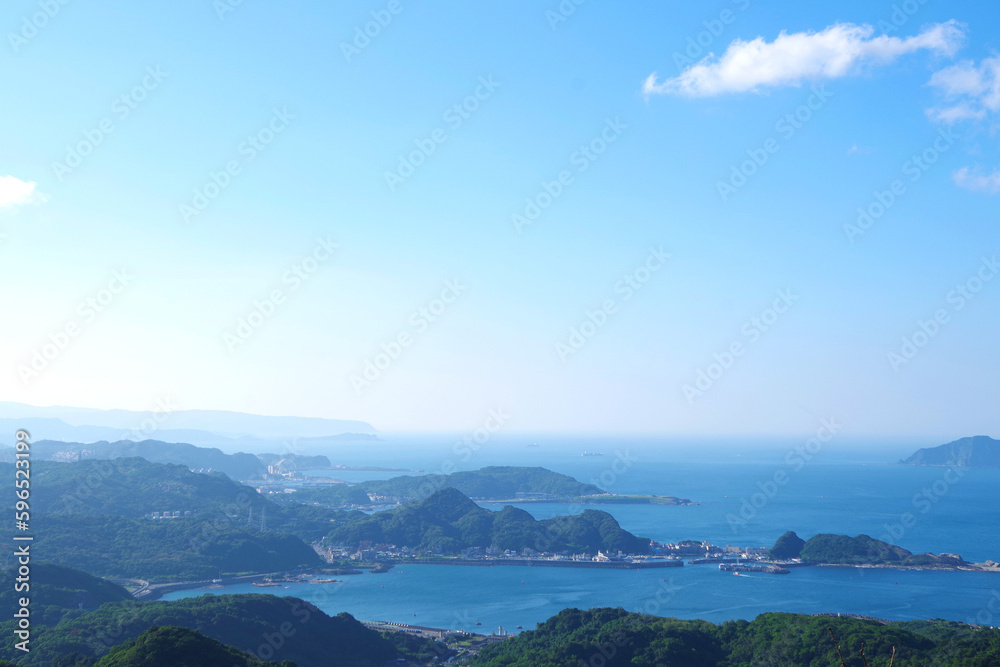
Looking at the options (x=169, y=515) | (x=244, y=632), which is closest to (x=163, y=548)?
(x=169, y=515)

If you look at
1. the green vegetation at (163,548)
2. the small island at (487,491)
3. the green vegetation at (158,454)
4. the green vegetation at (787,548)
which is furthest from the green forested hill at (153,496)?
the green vegetation at (787,548)

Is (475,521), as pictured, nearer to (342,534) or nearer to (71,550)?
(342,534)

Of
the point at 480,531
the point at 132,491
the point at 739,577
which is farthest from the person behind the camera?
the point at 132,491

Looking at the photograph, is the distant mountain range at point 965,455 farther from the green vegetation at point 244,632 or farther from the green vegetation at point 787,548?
the green vegetation at point 244,632

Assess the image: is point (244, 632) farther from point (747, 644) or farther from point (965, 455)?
point (965, 455)


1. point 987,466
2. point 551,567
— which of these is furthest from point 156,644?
point 987,466

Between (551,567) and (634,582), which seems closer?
(634,582)

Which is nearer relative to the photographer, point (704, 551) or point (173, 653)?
→ point (173, 653)
